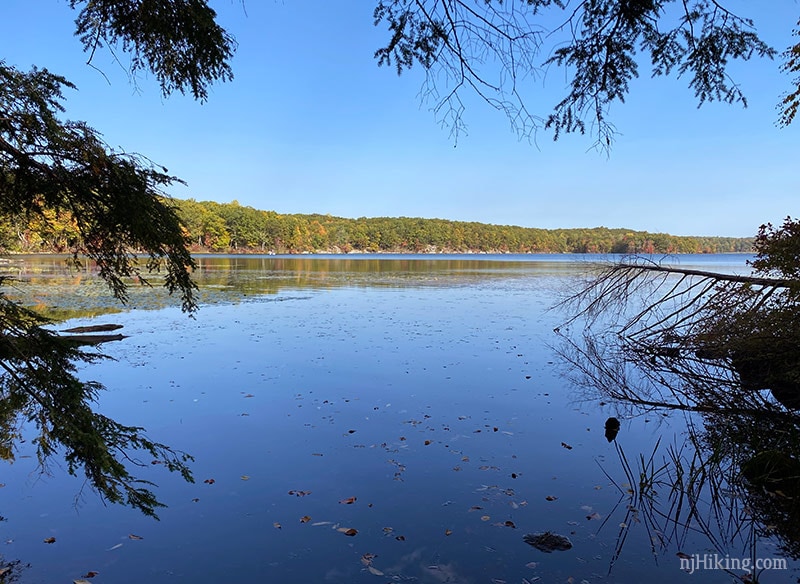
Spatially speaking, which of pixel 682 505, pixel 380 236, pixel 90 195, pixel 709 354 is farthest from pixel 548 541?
pixel 380 236

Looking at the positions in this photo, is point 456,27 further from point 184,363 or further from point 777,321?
point 184,363

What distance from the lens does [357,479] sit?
519 cm

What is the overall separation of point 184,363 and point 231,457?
17.8ft

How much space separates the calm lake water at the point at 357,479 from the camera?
12.4ft

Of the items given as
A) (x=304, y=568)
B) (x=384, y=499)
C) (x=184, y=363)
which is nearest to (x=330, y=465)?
(x=384, y=499)

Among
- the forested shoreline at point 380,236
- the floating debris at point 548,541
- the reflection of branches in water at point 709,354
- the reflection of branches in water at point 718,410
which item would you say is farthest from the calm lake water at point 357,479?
the forested shoreline at point 380,236

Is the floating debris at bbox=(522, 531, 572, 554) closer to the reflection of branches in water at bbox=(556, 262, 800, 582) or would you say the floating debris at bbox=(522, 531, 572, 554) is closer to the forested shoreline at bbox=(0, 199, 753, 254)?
the reflection of branches in water at bbox=(556, 262, 800, 582)

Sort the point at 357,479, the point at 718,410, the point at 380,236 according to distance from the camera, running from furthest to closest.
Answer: the point at 380,236 → the point at 718,410 → the point at 357,479

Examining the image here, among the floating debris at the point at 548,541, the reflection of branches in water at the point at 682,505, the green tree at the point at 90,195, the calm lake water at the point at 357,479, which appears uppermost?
the green tree at the point at 90,195

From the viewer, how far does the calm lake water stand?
3777 mm

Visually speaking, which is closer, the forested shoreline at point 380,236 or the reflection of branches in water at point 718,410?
the reflection of branches in water at point 718,410

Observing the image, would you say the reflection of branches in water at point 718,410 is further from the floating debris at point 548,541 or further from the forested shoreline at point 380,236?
the forested shoreline at point 380,236

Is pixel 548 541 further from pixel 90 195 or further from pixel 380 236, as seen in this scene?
pixel 380 236

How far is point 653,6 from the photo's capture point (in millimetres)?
3357
